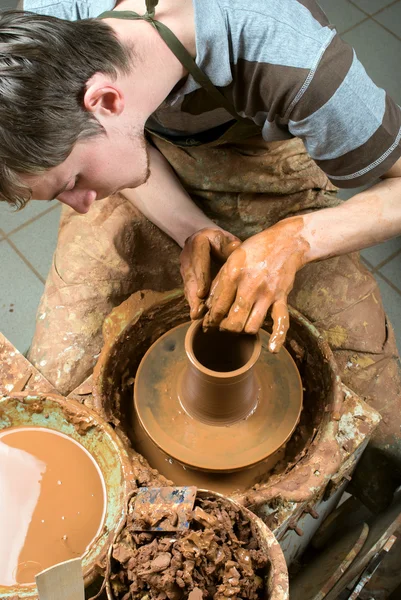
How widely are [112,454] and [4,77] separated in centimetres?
96

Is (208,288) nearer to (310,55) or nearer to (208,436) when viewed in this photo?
(208,436)

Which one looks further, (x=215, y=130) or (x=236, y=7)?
(x=215, y=130)

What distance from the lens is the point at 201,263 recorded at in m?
1.76

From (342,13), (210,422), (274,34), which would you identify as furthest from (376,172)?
(342,13)

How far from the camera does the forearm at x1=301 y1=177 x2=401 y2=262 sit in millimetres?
1722

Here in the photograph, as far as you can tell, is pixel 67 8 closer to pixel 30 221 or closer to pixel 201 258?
pixel 201 258

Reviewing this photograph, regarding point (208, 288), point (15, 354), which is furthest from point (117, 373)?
point (208, 288)

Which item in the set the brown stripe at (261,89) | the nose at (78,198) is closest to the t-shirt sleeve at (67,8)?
the brown stripe at (261,89)

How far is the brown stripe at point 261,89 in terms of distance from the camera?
4.93 ft

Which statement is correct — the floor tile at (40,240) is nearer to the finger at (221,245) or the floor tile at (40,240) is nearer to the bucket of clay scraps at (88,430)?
the finger at (221,245)

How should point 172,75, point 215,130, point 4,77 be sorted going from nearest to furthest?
point 4,77 → point 172,75 → point 215,130

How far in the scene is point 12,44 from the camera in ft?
4.21

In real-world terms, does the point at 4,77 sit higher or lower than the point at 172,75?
higher

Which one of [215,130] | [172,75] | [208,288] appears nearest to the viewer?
[172,75]
